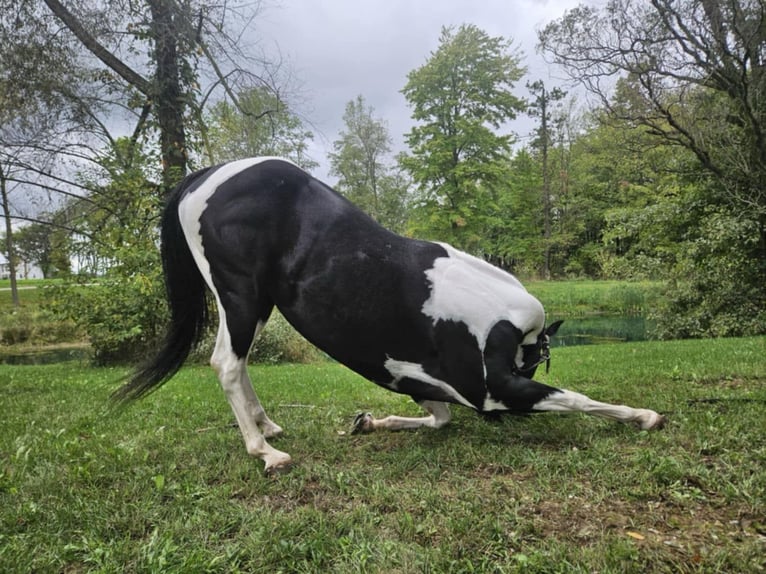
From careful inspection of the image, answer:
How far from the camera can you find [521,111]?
25172mm

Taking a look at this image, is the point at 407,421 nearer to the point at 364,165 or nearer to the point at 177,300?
the point at 177,300

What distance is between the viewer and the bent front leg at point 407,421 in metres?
2.97

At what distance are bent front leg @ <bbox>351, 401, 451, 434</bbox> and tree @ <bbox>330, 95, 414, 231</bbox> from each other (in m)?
26.3

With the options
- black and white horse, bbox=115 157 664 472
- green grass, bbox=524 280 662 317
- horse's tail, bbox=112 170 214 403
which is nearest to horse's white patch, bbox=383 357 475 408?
black and white horse, bbox=115 157 664 472

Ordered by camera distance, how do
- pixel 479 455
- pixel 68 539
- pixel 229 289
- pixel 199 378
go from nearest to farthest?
pixel 68 539 → pixel 479 455 → pixel 229 289 → pixel 199 378

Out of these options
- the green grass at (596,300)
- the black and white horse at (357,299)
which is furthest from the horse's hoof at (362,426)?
the green grass at (596,300)

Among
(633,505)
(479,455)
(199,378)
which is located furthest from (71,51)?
(633,505)

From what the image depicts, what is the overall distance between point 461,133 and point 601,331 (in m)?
13.9

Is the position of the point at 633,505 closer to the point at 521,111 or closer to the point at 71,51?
the point at 71,51

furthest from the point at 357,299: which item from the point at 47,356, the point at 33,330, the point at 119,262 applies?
the point at 33,330

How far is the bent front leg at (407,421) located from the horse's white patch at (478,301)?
0.75 meters

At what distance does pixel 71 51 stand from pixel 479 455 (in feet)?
27.5

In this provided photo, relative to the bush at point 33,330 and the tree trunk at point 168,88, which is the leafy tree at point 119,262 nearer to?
the tree trunk at point 168,88

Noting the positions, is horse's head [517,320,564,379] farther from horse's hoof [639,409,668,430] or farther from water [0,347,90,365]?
water [0,347,90,365]
